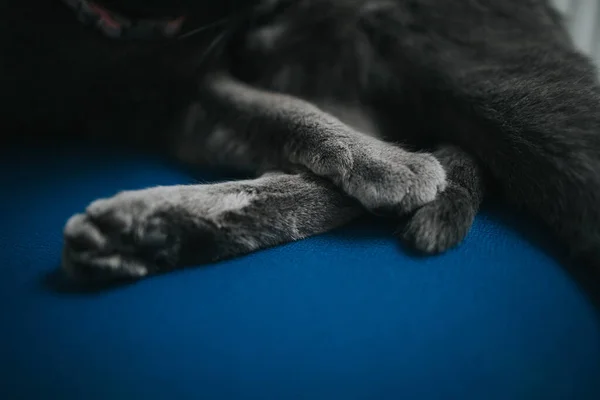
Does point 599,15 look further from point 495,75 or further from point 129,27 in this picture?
point 129,27

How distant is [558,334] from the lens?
1.85ft

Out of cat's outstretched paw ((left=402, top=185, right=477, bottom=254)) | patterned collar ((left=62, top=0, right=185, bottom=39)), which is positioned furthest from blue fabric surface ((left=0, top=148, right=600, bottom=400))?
patterned collar ((left=62, top=0, right=185, bottom=39))

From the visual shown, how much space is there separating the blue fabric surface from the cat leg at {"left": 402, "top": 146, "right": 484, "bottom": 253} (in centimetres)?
2

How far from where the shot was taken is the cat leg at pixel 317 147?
2.25 ft

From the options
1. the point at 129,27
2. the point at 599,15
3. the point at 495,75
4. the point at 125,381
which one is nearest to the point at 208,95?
the point at 129,27

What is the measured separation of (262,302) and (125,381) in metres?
0.15

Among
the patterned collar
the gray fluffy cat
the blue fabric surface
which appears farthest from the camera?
the patterned collar

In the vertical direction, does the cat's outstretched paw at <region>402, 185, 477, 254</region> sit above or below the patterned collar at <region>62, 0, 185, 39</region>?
below

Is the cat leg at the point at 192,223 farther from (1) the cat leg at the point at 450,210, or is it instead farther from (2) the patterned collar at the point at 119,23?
(2) the patterned collar at the point at 119,23

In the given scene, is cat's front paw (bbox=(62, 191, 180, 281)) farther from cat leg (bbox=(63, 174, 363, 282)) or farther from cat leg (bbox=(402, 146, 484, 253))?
cat leg (bbox=(402, 146, 484, 253))

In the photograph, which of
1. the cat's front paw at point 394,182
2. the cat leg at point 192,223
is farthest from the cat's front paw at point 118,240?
the cat's front paw at point 394,182

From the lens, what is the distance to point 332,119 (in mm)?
820

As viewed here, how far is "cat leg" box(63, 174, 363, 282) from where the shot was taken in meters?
0.58

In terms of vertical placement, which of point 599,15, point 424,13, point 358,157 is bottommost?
point 358,157
